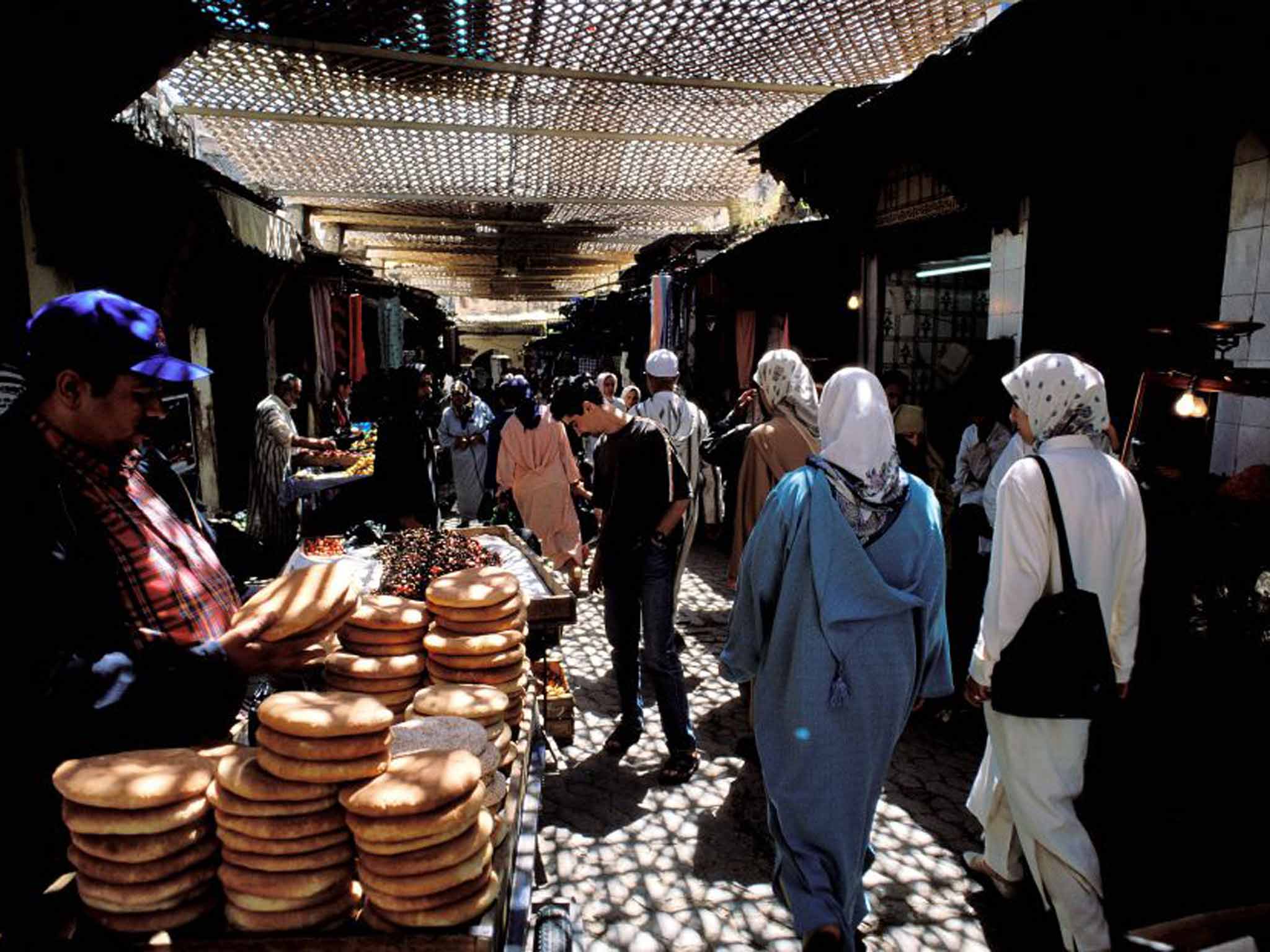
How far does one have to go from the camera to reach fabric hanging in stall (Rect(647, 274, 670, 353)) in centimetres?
1152

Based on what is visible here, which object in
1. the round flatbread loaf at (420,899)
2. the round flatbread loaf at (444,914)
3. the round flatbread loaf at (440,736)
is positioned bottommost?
the round flatbread loaf at (444,914)

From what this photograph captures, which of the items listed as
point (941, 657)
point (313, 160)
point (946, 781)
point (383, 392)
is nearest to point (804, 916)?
point (941, 657)

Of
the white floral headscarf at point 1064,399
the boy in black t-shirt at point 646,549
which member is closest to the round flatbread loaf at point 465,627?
the boy in black t-shirt at point 646,549

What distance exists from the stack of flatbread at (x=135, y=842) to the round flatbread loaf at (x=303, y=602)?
419 millimetres

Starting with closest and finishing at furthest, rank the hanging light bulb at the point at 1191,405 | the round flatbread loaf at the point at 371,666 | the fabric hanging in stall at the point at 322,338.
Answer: the round flatbread loaf at the point at 371,666
the hanging light bulb at the point at 1191,405
the fabric hanging in stall at the point at 322,338

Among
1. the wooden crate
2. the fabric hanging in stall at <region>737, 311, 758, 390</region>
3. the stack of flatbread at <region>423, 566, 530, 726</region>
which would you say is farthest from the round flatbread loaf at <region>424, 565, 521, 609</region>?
the fabric hanging in stall at <region>737, 311, 758, 390</region>

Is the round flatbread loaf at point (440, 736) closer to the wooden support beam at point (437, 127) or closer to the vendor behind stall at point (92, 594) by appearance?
the vendor behind stall at point (92, 594)

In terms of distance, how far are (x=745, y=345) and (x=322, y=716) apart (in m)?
9.24

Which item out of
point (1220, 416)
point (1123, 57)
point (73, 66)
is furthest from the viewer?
point (1220, 416)

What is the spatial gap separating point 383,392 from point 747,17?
3684 millimetres

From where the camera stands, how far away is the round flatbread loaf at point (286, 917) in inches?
60.7

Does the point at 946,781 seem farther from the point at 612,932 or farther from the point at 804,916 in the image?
the point at 612,932

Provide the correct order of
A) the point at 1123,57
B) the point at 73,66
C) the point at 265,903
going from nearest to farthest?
the point at 265,903
the point at 73,66
the point at 1123,57

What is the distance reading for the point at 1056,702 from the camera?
2746 millimetres
